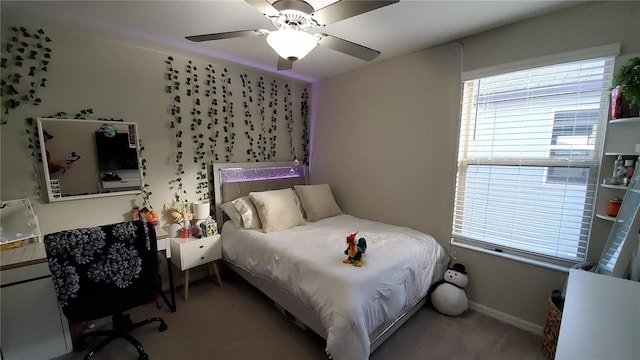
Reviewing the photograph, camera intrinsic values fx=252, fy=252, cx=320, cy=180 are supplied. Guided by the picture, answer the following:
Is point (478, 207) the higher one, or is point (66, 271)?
point (478, 207)

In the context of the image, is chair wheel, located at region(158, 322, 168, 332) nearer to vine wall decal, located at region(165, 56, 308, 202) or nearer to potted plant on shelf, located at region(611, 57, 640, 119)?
vine wall decal, located at region(165, 56, 308, 202)

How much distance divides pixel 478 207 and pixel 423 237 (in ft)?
1.82

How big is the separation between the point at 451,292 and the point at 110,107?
11.2ft

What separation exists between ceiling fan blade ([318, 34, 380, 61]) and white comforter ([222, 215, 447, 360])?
1.42m

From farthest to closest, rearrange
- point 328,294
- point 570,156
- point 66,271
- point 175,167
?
point 175,167 → point 570,156 → point 328,294 → point 66,271

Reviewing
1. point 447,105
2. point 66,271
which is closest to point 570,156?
point 447,105

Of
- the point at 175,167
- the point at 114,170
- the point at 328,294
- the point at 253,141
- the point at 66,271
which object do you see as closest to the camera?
the point at 66,271

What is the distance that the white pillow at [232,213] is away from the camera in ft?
8.74

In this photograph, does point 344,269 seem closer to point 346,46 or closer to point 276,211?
point 276,211

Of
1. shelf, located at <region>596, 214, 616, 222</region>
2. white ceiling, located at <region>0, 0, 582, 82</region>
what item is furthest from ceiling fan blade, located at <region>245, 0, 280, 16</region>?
shelf, located at <region>596, 214, 616, 222</region>

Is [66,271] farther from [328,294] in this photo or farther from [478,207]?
[478,207]

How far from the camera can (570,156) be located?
1.84 metres

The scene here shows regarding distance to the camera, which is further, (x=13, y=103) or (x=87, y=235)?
(x=13, y=103)

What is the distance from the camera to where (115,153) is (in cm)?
225
